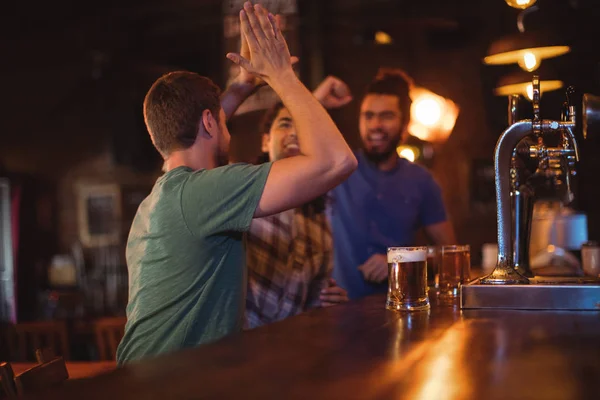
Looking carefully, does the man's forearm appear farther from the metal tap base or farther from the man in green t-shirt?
the metal tap base

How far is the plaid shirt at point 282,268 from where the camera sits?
2516 mm

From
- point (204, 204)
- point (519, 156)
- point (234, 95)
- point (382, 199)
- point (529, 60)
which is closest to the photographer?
point (204, 204)

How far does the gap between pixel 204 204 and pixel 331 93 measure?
1448 mm

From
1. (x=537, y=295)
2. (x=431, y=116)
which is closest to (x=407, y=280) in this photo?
(x=537, y=295)

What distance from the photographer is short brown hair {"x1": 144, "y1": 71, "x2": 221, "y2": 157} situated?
1744 millimetres

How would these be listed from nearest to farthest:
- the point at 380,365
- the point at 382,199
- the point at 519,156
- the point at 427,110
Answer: the point at 380,365 → the point at 519,156 → the point at 382,199 → the point at 427,110

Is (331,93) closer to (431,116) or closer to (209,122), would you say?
(209,122)

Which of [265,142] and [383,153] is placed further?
[383,153]

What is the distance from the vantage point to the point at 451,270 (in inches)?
75.0

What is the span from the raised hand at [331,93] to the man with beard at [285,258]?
7.3 inches

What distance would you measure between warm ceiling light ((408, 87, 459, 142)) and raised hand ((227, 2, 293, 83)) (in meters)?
3.10

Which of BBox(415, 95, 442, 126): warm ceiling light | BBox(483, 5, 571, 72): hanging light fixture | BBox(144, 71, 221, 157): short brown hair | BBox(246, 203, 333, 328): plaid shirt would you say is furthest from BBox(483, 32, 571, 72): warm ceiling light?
BBox(415, 95, 442, 126): warm ceiling light

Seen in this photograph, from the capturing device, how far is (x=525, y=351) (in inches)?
40.3

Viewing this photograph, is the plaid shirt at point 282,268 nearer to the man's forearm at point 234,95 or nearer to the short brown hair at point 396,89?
the man's forearm at point 234,95
